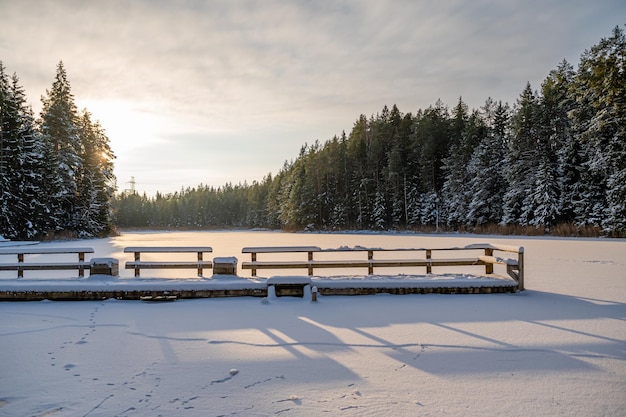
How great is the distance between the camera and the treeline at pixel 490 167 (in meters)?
32.1

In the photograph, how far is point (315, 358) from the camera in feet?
16.5

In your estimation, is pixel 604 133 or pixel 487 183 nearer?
pixel 604 133

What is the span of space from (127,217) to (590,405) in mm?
146309

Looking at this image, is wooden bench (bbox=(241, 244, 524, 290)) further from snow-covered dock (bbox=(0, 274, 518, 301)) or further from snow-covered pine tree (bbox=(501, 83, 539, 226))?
snow-covered pine tree (bbox=(501, 83, 539, 226))

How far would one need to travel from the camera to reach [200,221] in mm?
133000

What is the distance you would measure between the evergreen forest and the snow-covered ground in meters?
29.9

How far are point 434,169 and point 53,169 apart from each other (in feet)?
155

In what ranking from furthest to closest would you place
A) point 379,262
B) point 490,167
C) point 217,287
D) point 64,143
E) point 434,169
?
point 434,169 → point 490,167 → point 64,143 → point 379,262 → point 217,287

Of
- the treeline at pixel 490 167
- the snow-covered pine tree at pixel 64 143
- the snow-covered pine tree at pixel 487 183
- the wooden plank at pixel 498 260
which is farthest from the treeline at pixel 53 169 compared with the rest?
the snow-covered pine tree at pixel 487 183

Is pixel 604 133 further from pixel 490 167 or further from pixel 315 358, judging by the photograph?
pixel 315 358

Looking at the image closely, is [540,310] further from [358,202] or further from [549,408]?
[358,202]

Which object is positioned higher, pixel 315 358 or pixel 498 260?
pixel 498 260

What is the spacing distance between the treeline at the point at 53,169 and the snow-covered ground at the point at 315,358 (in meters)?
32.1

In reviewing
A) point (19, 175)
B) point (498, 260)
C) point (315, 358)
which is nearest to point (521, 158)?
point (498, 260)
